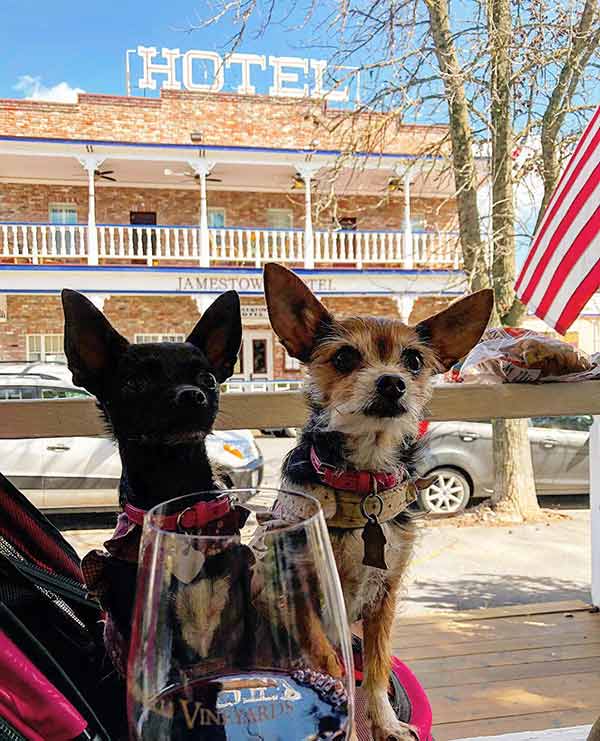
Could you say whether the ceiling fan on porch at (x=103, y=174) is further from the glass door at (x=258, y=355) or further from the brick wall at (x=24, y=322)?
the glass door at (x=258, y=355)

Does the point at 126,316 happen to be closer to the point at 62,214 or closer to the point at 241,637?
the point at 62,214

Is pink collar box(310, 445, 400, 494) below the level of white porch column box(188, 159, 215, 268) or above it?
below

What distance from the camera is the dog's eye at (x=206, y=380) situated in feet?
2.64

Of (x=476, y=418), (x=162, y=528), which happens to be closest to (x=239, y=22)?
(x=476, y=418)

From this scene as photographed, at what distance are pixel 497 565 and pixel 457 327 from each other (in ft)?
12.5

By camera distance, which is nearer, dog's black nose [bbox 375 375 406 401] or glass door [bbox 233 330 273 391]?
dog's black nose [bbox 375 375 406 401]

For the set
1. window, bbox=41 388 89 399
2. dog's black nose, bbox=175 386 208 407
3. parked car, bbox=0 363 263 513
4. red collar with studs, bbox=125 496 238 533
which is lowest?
parked car, bbox=0 363 263 513

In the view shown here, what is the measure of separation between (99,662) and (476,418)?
0.81 metres

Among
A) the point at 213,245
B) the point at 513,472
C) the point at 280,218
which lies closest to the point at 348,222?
the point at 280,218

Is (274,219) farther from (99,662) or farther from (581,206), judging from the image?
(99,662)

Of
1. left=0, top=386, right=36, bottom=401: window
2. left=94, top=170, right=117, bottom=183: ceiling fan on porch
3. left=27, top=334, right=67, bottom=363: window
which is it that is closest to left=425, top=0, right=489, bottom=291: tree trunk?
left=0, top=386, right=36, bottom=401: window

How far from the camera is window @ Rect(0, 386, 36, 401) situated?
4907mm

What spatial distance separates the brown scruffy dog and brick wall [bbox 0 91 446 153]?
42.5 feet

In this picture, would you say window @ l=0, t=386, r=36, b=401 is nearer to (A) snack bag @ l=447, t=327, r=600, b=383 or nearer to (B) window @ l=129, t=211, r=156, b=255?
(A) snack bag @ l=447, t=327, r=600, b=383
